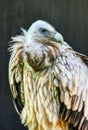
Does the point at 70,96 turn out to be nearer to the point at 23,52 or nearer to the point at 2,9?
the point at 23,52

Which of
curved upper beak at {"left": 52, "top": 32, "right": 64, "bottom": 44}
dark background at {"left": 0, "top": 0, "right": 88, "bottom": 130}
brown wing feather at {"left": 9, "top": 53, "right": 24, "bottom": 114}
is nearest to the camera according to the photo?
curved upper beak at {"left": 52, "top": 32, "right": 64, "bottom": 44}

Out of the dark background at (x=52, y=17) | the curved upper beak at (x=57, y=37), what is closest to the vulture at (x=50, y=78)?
the curved upper beak at (x=57, y=37)

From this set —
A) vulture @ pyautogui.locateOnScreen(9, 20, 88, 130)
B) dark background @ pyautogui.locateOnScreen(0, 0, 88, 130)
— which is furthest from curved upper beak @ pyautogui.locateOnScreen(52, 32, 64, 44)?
dark background @ pyautogui.locateOnScreen(0, 0, 88, 130)

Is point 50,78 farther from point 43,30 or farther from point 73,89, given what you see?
point 43,30

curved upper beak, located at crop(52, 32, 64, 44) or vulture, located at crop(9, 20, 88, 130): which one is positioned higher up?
curved upper beak, located at crop(52, 32, 64, 44)

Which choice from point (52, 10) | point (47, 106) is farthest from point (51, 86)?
point (52, 10)

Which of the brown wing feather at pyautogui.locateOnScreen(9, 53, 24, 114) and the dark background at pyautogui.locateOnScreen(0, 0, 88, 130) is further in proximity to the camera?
the dark background at pyautogui.locateOnScreen(0, 0, 88, 130)

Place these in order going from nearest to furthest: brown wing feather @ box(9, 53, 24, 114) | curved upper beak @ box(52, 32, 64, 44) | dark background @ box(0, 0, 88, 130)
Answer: curved upper beak @ box(52, 32, 64, 44)
brown wing feather @ box(9, 53, 24, 114)
dark background @ box(0, 0, 88, 130)

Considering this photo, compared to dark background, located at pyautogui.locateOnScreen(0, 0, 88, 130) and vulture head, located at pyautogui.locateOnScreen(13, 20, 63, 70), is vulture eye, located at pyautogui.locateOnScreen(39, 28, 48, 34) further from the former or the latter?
dark background, located at pyautogui.locateOnScreen(0, 0, 88, 130)

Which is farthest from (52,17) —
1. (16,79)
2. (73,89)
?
(73,89)
